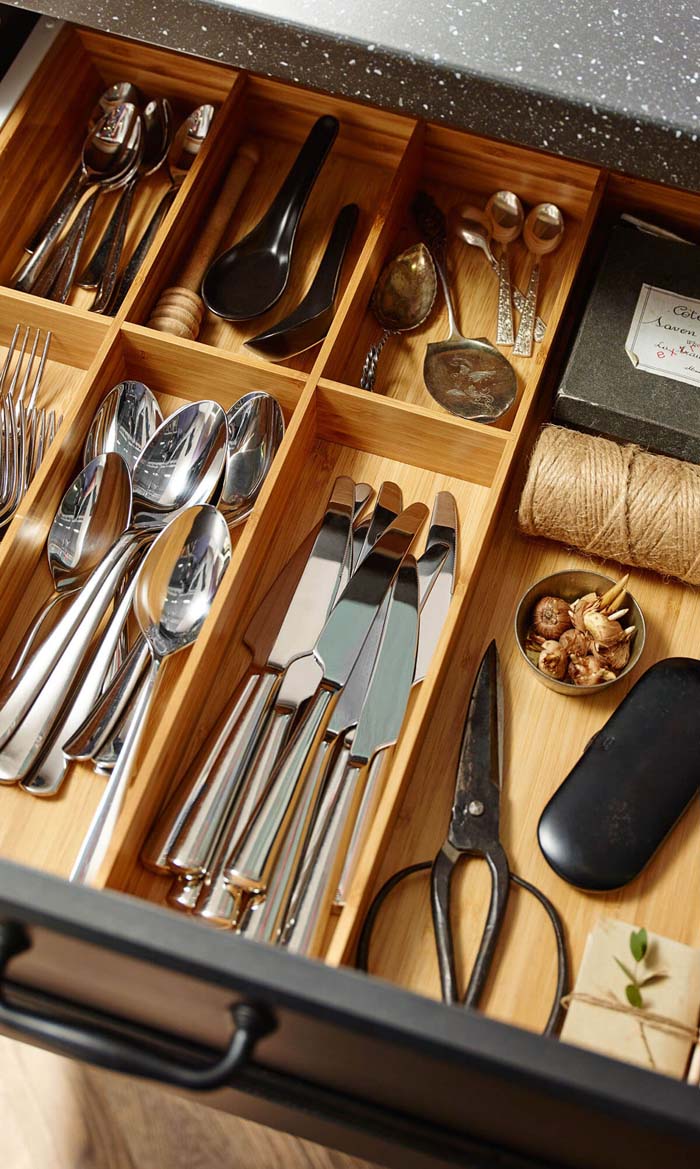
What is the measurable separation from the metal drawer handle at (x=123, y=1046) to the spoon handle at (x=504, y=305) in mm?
707

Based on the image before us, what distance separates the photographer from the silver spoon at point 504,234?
1.00m

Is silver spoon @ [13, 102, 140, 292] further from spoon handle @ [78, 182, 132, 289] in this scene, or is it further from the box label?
the box label

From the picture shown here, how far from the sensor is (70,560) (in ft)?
2.85

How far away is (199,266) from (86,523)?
30cm

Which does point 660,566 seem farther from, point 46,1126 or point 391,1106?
point 46,1126

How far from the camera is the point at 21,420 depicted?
933mm

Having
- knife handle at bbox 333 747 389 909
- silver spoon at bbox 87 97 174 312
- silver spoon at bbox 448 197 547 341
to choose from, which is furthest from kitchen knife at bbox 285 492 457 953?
silver spoon at bbox 87 97 174 312

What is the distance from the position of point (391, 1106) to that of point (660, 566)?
20.2 inches

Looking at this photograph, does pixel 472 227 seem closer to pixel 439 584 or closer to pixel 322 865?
pixel 439 584

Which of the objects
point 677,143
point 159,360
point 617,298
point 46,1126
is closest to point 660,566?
point 617,298

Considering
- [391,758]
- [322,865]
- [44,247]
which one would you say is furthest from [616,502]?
[44,247]

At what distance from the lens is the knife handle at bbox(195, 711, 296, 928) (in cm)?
75

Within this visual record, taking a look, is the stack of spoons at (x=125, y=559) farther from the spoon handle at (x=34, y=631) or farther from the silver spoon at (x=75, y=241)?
the silver spoon at (x=75, y=241)

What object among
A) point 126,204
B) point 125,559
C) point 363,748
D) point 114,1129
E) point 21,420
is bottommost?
point 114,1129
